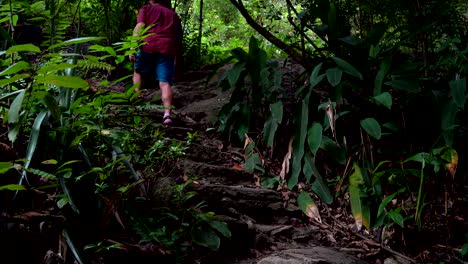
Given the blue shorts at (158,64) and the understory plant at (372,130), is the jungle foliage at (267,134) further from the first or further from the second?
the blue shorts at (158,64)

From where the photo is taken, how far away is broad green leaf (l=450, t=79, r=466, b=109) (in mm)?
2967

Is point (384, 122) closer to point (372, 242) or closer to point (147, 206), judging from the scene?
point (372, 242)

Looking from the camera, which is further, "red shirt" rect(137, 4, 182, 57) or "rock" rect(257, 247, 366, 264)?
"red shirt" rect(137, 4, 182, 57)

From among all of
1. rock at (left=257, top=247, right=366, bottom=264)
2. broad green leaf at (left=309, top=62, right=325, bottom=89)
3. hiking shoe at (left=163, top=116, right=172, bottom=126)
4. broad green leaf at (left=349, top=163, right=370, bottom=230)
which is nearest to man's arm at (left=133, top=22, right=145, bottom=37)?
hiking shoe at (left=163, top=116, right=172, bottom=126)

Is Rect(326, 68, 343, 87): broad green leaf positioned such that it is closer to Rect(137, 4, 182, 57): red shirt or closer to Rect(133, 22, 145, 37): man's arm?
Rect(133, 22, 145, 37): man's arm

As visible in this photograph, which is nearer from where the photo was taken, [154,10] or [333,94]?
[333,94]

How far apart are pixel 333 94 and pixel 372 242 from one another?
1131 millimetres

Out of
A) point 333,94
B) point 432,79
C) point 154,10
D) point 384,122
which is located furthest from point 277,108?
point 154,10

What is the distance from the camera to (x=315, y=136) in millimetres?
3094

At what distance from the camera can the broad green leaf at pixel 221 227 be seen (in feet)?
7.45

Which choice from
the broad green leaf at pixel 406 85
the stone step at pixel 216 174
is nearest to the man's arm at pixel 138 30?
the stone step at pixel 216 174

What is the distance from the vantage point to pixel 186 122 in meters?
4.62

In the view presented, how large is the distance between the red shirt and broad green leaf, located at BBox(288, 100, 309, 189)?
2.04 m

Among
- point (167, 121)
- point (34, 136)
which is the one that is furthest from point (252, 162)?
point (34, 136)
